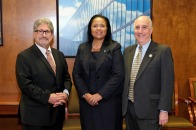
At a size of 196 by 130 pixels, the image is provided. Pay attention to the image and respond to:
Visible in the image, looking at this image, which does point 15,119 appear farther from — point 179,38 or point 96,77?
point 179,38

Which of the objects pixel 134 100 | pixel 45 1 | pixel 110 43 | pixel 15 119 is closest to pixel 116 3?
pixel 45 1

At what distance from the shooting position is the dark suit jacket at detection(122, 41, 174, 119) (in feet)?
7.28

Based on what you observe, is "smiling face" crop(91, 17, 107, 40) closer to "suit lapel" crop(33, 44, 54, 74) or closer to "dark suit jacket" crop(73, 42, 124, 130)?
"dark suit jacket" crop(73, 42, 124, 130)

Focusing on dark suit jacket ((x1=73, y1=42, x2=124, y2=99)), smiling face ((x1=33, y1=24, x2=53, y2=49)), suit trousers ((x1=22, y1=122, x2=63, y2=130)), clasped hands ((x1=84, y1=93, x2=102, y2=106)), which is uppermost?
smiling face ((x1=33, y1=24, x2=53, y2=49))

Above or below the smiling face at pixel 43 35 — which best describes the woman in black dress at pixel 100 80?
below

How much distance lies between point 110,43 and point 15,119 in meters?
2.11

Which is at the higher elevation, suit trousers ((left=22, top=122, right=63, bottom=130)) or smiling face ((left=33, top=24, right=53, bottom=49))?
smiling face ((left=33, top=24, right=53, bottom=49))

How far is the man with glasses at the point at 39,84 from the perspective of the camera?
224 centimetres

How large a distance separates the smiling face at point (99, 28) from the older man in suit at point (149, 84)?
341 millimetres

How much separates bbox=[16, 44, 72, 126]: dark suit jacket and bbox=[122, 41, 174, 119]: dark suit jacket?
77 cm

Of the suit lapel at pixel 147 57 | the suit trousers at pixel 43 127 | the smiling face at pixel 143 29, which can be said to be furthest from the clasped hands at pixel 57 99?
the smiling face at pixel 143 29

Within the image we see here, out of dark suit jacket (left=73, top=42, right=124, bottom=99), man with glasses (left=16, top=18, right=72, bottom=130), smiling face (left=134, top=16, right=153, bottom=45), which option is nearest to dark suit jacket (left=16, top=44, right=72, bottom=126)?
man with glasses (left=16, top=18, right=72, bottom=130)

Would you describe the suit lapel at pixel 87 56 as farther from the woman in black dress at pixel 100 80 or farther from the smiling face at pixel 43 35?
the smiling face at pixel 43 35

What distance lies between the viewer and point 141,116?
2.29 metres
